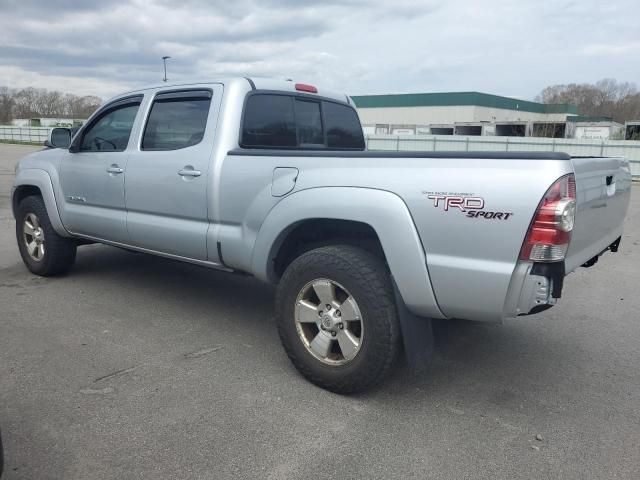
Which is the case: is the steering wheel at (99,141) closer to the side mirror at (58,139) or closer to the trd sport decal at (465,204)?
the side mirror at (58,139)

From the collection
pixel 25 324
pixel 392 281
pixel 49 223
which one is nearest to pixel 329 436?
pixel 392 281

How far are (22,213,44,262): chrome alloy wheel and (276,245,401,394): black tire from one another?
341 cm

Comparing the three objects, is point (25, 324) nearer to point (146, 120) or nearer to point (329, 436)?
point (146, 120)

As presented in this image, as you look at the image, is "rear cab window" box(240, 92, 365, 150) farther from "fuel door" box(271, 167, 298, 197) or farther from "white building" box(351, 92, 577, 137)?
"white building" box(351, 92, 577, 137)

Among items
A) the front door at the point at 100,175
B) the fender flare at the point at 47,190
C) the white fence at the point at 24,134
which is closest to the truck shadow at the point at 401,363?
the fender flare at the point at 47,190

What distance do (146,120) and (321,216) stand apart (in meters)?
2.14

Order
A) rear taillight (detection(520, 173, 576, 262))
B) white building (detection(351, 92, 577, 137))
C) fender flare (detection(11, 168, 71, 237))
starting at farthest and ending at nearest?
white building (detection(351, 92, 577, 137)) → fender flare (detection(11, 168, 71, 237)) → rear taillight (detection(520, 173, 576, 262))

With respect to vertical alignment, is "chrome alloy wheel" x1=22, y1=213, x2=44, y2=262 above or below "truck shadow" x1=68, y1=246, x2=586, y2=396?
above

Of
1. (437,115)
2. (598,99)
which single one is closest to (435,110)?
(437,115)

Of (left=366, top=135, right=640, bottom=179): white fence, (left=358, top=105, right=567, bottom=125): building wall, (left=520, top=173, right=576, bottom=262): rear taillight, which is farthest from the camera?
(left=358, top=105, right=567, bottom=125): building wall

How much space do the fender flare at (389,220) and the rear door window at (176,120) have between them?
124 cm

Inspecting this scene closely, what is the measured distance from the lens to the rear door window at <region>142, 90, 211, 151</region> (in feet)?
13.4

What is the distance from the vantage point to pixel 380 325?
3.00 m

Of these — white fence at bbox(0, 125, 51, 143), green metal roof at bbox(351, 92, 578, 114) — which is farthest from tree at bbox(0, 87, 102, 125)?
green metal roof at bbox(351, 92, 578, 114)
